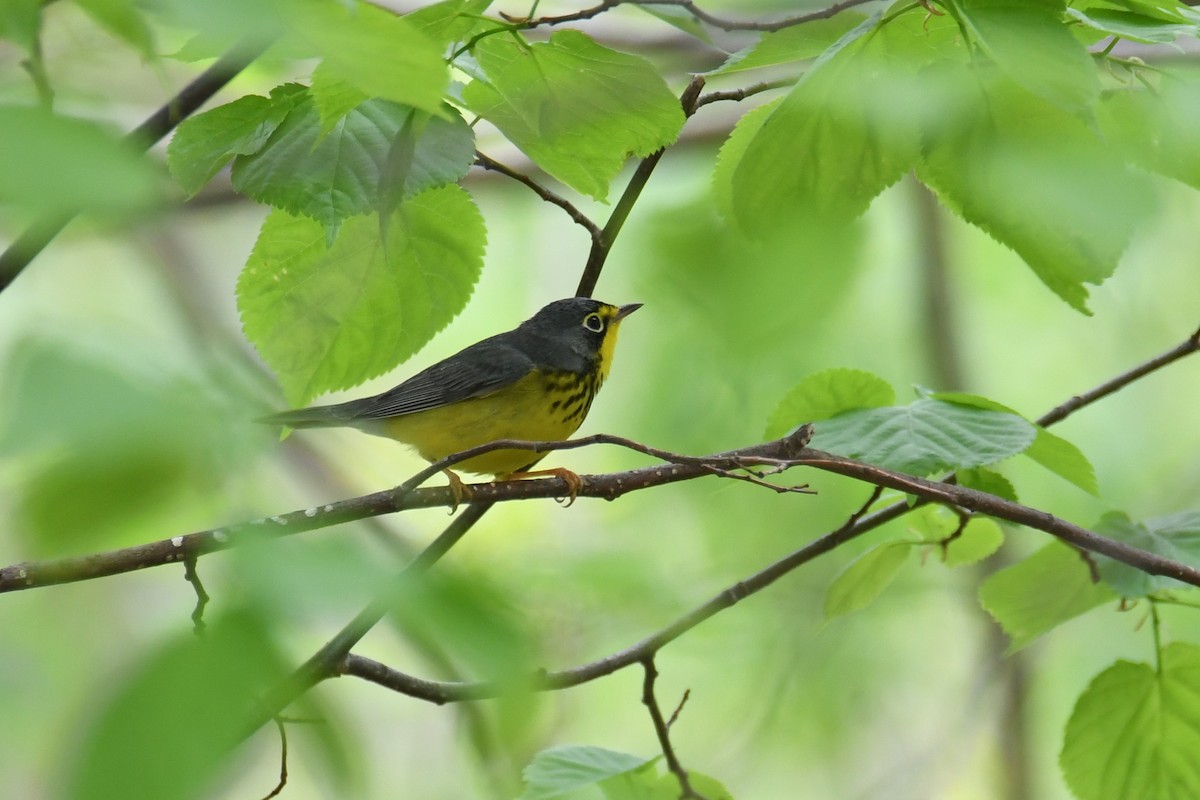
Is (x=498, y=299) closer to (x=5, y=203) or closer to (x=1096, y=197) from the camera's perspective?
(x=1096, y=197)

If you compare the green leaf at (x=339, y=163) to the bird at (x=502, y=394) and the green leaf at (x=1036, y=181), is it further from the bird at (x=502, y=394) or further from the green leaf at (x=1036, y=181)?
the bird at (x=502, y=394)

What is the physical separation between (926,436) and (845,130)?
614mm

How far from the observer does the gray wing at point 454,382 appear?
16.5 feet

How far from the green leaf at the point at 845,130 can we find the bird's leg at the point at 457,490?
836 millimetres

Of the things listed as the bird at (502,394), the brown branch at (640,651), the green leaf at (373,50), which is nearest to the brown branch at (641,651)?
the brown branch at (640,651)

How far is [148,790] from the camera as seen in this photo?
0.69 meters

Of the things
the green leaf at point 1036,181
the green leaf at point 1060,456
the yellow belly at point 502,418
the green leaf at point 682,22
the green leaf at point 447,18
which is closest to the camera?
the green leaf at point 1036,181

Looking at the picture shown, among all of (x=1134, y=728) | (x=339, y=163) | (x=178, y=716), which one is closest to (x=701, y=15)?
(x=339, y=163)

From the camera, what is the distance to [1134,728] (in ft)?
8.63

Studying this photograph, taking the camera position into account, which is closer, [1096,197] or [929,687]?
[1096,197]

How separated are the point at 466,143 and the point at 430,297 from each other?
54 cm

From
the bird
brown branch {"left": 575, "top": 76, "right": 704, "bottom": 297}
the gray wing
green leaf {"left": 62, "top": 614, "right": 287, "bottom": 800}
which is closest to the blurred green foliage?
green leaf {"left": 62, "top": 614, "right": 287, "bottom": 800}

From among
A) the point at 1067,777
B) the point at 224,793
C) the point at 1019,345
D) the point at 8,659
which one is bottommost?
the point at 1019,345

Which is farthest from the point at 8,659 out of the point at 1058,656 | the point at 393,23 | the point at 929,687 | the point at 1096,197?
the point at 929,687
